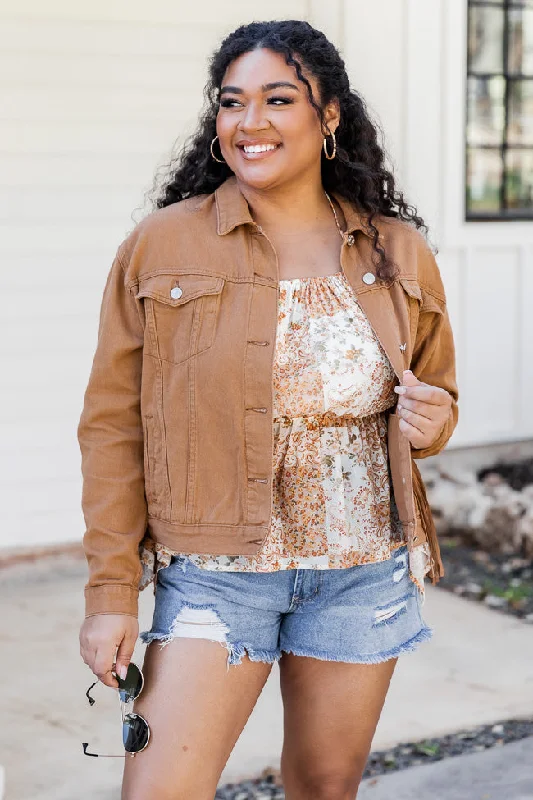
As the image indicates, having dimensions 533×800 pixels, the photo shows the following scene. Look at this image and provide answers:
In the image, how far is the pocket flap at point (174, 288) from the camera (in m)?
2.33

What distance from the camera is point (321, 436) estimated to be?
2396 mm

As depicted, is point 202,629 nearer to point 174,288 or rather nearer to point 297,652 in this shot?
point 297,652

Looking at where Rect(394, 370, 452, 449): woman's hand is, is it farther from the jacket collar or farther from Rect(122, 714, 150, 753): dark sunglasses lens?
Rect(122, 714, 150, 753): dark sunglasses lens

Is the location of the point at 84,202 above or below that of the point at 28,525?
above

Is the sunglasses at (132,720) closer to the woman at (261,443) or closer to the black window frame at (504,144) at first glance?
the woman at (261,443)

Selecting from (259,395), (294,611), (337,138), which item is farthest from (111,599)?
(337,138)

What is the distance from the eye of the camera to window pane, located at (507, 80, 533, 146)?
708 centimetres

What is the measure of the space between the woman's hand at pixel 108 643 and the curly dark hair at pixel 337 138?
35.3 inches

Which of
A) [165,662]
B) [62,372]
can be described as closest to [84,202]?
[62,372]

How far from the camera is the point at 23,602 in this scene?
530cm

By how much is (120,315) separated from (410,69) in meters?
4.35

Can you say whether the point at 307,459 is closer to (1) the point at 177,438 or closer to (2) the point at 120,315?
(1) the point at 177,438

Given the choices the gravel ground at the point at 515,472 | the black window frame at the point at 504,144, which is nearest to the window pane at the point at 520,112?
the black window frame at the point at 504,144

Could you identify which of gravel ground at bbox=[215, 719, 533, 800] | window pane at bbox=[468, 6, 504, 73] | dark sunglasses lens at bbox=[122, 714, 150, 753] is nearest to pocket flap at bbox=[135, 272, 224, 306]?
dark sunglasses lens at bbox=[122, 714, 150, 753]
